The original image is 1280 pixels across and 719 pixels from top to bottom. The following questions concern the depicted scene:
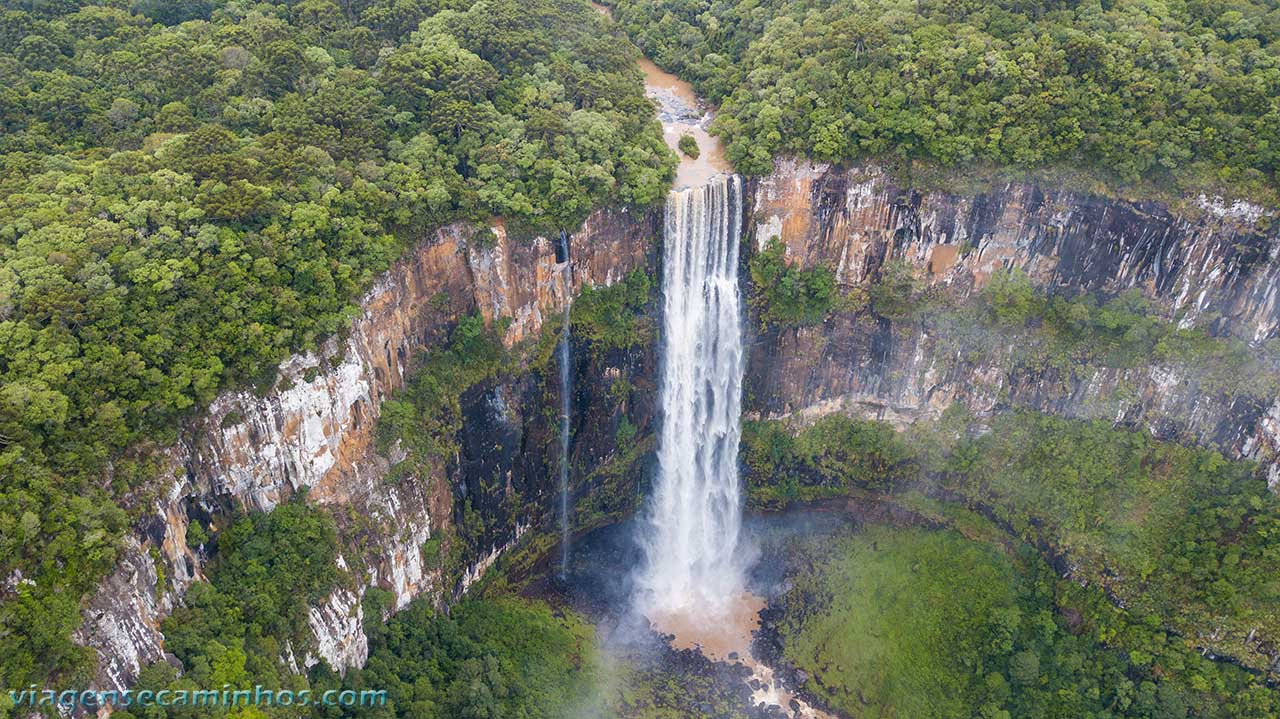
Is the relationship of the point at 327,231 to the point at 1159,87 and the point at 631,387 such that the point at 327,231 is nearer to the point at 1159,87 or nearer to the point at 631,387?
the point at 631,387

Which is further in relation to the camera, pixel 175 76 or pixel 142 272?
pixel 175 76

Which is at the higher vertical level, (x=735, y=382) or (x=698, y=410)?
(x=735, y=382)

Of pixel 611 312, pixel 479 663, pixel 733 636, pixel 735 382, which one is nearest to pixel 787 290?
pixel 735 382

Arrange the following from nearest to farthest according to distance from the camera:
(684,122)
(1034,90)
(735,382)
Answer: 1. (1034,90)
2. (735,382)
3. (684,122)

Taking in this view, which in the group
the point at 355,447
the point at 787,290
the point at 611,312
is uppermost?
the point at 787,290

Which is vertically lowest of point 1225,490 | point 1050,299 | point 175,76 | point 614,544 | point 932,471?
point 614,544

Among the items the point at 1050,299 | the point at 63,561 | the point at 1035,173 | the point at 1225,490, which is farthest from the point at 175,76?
the point at 1225,490

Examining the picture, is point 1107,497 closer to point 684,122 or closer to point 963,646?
point 963,646

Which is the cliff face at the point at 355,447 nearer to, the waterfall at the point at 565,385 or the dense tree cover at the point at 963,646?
the waterfall at the point at 565,385
